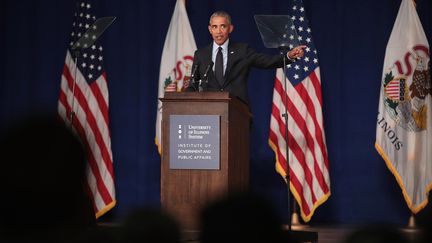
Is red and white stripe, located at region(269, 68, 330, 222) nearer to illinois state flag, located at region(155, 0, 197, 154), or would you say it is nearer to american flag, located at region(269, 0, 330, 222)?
american flag, located at region(269, 0, 330, 222)

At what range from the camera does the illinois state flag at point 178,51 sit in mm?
8008

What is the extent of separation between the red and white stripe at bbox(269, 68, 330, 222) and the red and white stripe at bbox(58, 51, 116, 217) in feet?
6.40

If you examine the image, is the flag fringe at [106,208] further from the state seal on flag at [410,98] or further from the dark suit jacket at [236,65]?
the state seal on flag at [410,98]

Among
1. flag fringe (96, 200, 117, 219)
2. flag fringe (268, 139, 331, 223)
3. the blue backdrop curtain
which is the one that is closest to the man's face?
flag fringe (268, 139, 331, 223)

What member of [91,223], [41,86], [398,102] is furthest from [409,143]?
[91,223]

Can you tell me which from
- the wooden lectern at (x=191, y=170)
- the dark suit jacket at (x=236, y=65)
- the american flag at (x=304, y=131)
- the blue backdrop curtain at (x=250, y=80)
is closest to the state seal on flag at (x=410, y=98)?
the blue backdrop curtain at (x=250, y=80)

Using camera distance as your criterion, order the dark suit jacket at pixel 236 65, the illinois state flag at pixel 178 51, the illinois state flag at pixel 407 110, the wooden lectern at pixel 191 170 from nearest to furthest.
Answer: the wooden lectern at pixel 191 170
the dark suit jacket at pixel 236 65
the illinois state flag at pixel 407 110
the illinois state flag at pixel 178 51

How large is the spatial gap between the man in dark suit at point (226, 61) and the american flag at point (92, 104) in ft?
7.68

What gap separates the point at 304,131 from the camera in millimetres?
7637

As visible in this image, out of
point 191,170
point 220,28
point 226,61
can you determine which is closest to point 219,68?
point 226,61

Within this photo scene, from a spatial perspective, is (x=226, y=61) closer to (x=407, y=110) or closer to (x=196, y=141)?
(x=196, y=141)

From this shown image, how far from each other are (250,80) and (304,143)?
1.06m

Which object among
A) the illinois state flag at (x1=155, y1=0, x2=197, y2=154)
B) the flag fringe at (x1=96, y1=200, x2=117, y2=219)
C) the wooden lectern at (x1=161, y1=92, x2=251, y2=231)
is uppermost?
the illinois state flag at (x1=155, y1=0, x2=197, y2=154)

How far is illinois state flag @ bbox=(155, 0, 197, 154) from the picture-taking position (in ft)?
26.3
